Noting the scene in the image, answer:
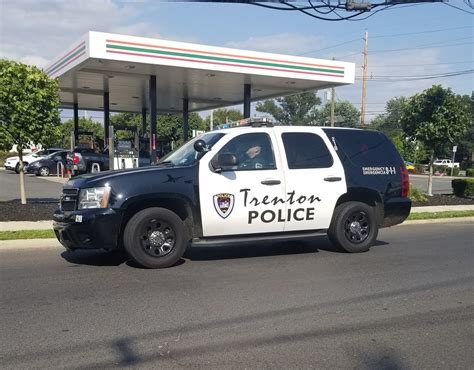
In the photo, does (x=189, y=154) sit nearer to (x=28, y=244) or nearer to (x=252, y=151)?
(x=252, y=151)

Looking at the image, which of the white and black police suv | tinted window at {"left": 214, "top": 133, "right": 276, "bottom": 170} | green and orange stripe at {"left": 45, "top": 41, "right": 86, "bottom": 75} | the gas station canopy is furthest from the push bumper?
green and orange stripe at {"left": 45, "top": 41, "right": 86, "bottom": 75}

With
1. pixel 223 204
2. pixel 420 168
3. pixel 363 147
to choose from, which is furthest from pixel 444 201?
pixel 420 168

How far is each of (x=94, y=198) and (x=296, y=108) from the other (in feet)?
232

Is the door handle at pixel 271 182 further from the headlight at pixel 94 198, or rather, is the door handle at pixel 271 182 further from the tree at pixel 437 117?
the tree at pixel 437 117

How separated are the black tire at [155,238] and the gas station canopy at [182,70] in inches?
474

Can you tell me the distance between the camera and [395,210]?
891cm

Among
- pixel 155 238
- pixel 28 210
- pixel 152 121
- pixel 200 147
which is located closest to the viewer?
pixel 155 238

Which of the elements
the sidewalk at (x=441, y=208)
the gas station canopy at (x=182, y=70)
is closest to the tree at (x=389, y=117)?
the gas station canopy at (x=182, y=70)

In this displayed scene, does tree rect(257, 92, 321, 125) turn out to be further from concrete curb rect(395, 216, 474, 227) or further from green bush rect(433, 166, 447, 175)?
concrete curb rect(395, 216, 474, 227)

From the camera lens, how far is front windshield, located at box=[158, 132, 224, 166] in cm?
765

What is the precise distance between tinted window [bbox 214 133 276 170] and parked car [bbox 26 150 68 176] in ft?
75.3

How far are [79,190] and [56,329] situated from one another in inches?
107

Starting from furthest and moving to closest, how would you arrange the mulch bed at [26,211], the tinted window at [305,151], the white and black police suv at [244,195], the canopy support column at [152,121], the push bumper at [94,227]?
the canopy support column at [152,121] → the mulch bed at [26,211] → the tinted window at [305,151] → the white and black police suv at [244,195] → the push bumper at [94,227]

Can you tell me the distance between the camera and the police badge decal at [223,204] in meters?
7.46
